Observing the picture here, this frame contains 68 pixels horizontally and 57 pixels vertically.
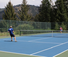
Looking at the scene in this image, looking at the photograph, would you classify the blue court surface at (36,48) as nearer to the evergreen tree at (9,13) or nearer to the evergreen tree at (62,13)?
the evergreen tree at (9,13)

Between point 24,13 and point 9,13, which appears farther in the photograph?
point 24,13

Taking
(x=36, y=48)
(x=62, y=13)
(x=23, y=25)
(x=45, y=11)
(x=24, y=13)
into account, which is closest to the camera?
(x=36, y=48)

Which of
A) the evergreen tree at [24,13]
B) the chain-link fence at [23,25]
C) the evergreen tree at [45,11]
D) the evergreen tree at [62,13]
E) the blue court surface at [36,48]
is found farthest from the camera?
the evergreen tree at [45,11]

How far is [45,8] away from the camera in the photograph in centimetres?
4231

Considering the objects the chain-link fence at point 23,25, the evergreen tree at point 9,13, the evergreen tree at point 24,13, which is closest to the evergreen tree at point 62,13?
the chain-link fence at point 23,25

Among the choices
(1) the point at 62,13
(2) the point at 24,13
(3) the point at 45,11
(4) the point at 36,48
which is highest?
(3) the point at 45,11

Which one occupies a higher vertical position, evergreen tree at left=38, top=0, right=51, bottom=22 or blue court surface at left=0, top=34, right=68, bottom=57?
evergreen tree at left=38, top=0, right=51, bottom=22

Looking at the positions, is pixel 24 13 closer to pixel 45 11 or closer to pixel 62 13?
pixel 45 11

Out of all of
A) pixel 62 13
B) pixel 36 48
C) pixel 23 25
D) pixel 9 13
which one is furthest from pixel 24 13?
pixel 36 48

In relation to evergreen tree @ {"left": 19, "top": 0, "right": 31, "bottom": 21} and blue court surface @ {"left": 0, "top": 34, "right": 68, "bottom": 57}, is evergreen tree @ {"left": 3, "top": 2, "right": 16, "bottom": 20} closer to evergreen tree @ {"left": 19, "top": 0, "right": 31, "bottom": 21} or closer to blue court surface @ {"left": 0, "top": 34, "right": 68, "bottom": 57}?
evergreen tree @ {"left": 19, "top": 0, "right": 31, "bottom": 21}

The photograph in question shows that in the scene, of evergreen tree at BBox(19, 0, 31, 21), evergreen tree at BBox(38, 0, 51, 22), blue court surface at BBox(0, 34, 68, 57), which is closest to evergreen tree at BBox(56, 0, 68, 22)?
evergreen tree at BBox(38, 0, 51, 22)

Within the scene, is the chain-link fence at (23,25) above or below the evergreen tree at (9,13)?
below

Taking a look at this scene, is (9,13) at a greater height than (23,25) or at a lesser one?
greater

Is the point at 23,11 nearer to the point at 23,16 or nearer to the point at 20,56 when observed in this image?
the point at 23,16
